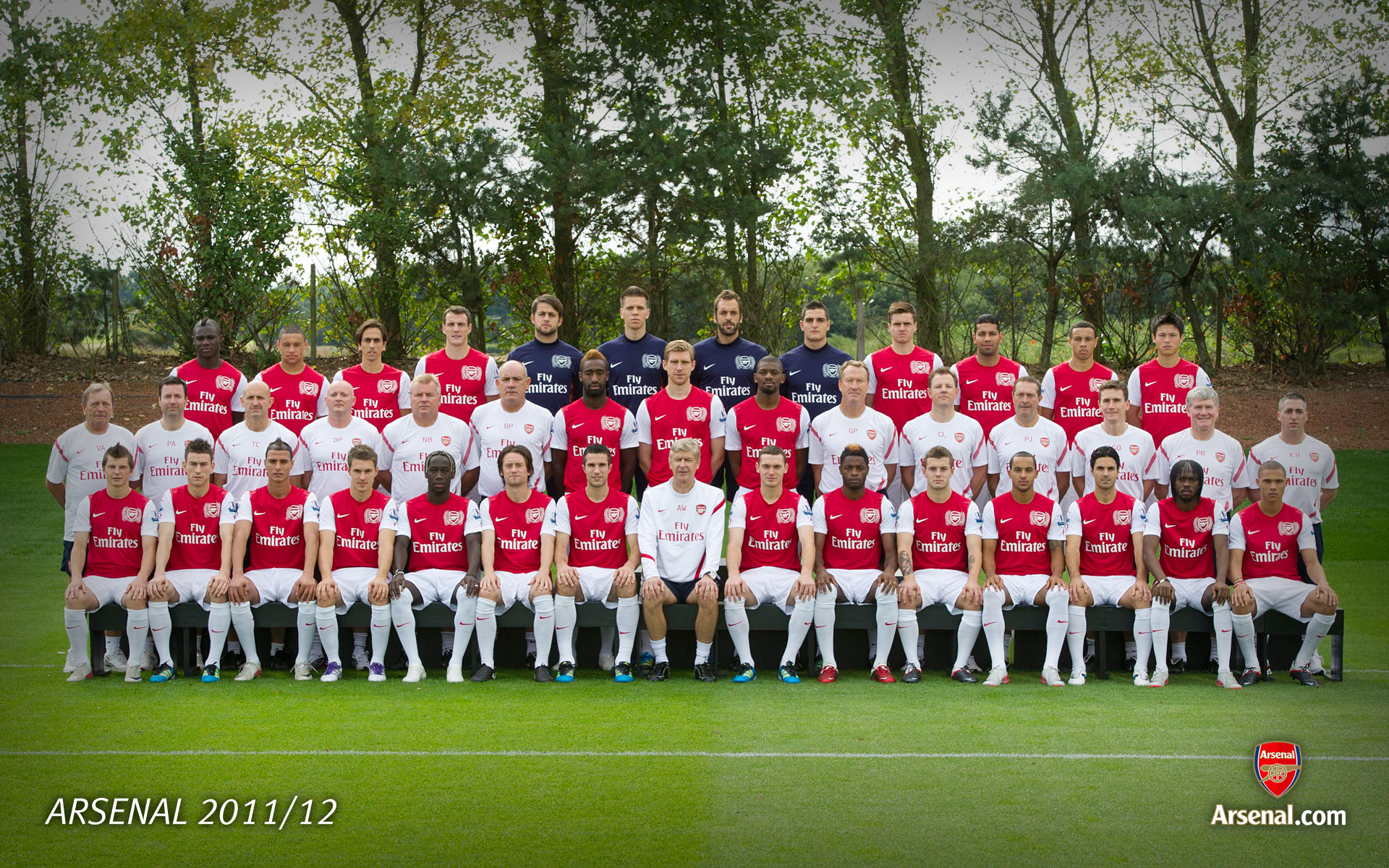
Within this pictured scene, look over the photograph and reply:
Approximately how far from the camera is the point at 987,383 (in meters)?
8.48

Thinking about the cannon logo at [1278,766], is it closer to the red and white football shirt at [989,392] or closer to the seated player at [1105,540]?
the seated player at [1105,540]

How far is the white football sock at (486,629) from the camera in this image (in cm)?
696

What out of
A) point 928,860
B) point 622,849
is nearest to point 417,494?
point 622,849

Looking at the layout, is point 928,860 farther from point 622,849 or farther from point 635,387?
point 635,387

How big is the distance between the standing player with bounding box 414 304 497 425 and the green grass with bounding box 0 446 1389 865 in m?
2.22

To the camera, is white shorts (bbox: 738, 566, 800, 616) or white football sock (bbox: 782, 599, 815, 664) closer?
white football sock (bbox: 782, 599, 815, 664)

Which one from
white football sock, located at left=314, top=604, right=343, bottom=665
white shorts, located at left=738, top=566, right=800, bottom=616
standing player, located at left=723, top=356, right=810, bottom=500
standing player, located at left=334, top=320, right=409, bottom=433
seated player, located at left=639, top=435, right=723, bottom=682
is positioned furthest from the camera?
standing player, located at left=334, top=320, right=409, bottom=433

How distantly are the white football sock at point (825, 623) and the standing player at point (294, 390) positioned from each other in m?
3.92

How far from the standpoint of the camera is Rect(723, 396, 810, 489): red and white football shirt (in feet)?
25.9

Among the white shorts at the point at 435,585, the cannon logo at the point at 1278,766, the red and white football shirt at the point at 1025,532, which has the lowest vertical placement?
the cannon logo at the point at 1278,766

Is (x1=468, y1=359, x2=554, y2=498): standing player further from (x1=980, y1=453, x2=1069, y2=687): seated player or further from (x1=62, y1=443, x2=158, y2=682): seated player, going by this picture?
(x1=980, y1=453, x2=1069, y2=687): seated player

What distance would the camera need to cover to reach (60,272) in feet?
62.5

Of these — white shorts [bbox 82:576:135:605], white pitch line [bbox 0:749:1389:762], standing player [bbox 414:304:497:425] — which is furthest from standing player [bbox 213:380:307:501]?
white pitch line [bbox 0:749:1389:762]

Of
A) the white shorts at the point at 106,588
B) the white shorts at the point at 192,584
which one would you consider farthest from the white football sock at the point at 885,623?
the white shorts at the point at 106,588
